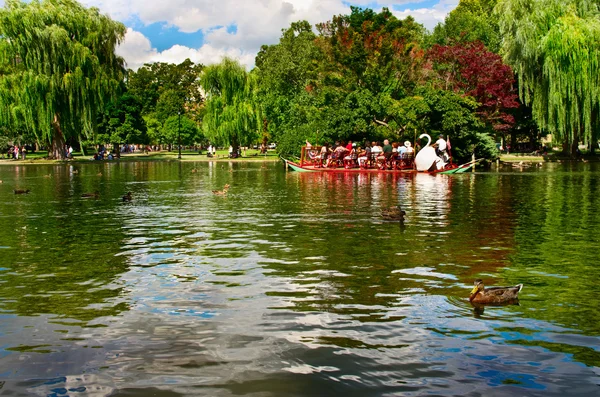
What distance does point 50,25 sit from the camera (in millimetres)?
53281

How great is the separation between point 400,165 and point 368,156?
2769mm

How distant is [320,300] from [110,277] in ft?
11.3

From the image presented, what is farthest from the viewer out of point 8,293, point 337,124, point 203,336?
point 337,124

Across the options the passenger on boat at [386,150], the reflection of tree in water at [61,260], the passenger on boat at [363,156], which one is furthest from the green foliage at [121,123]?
the reflection of tree in water at [61,260]

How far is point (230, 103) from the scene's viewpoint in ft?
224

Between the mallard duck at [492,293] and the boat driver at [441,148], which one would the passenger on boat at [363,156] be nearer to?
the boat driver at [441,148]

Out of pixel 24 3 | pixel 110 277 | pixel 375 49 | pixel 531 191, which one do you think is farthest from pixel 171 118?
pixel 110 277

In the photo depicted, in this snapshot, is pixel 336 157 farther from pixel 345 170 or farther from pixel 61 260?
pixel 61 260

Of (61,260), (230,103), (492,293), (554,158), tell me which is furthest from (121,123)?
(492,293)

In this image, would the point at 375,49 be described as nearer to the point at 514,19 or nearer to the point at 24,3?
the point at 514,19

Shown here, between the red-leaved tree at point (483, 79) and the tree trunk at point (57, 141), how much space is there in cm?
3381

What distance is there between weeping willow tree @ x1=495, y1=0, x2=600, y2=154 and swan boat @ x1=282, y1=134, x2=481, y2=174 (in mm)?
9062

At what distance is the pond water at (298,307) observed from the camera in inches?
216

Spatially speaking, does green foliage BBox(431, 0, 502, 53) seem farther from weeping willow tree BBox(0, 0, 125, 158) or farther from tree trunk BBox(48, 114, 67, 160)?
tree trunk BBox(48, 114, 67, 160)
